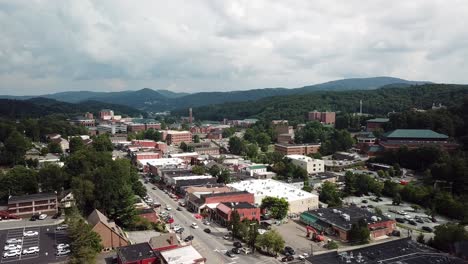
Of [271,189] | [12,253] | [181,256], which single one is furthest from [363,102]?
[12,253]

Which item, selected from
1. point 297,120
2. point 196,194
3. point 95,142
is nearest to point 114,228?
point 196,194

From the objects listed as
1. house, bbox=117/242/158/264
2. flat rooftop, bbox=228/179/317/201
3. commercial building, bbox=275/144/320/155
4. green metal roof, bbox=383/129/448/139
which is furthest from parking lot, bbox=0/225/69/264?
green metal roof, bbox=383/129/448/139

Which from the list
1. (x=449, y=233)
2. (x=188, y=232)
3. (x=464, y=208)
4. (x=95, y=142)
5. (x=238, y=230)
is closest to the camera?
(x=449, y=233)

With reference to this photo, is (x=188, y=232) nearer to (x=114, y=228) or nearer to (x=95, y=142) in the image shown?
(x=114, y=228)

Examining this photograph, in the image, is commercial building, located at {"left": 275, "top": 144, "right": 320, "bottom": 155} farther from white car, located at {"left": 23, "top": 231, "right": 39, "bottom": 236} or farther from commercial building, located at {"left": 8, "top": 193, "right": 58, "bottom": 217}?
white car, located at {"left": 23, "top": 231, "right": 39, "bottom": 236}

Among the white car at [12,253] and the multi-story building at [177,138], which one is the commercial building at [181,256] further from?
the multi-story building at [177,138]

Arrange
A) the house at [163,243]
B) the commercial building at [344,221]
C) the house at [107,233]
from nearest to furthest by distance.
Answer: the house at [163,243] < the house at [107,233] < the commercial building at [344,221]

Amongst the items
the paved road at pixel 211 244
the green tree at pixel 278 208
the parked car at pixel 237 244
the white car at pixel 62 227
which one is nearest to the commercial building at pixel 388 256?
the paved road at pixel 211 244
